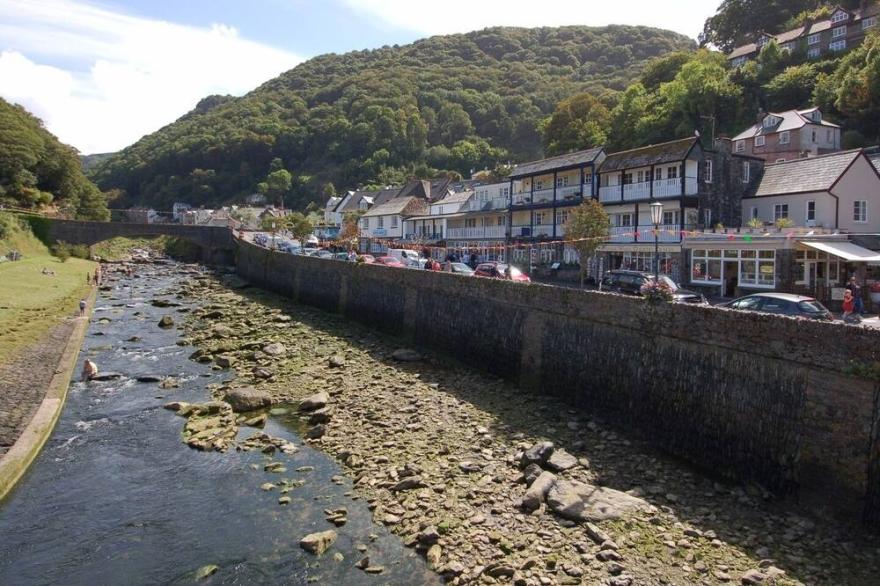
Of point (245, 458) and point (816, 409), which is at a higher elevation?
point (816, 409)

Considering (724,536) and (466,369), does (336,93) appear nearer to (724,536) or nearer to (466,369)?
(466,369)

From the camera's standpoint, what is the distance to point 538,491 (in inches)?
472

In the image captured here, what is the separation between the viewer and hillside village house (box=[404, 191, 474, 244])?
62219 millimetres

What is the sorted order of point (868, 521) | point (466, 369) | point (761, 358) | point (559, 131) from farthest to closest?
Result: point (559, 131) < point (466, 369) < point (761, 358) < point (868, 521)

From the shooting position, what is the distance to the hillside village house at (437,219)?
62.2 meters

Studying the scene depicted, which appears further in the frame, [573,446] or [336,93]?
[336,93]

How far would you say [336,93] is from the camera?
7215 inches

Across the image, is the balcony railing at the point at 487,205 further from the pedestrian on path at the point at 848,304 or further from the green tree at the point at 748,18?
the green tree at the point at 748,18

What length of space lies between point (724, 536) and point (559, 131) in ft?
235

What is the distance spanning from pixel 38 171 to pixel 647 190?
71.3 m

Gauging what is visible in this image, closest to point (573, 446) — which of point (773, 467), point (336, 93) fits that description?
point (773, 467)

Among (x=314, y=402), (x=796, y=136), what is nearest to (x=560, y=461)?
(x=314, y=402)

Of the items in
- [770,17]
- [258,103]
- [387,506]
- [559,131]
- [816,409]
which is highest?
[258,103]

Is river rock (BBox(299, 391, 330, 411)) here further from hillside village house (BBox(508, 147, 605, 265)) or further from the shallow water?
hillside village house (BBox(508, 147, 605, 265))
